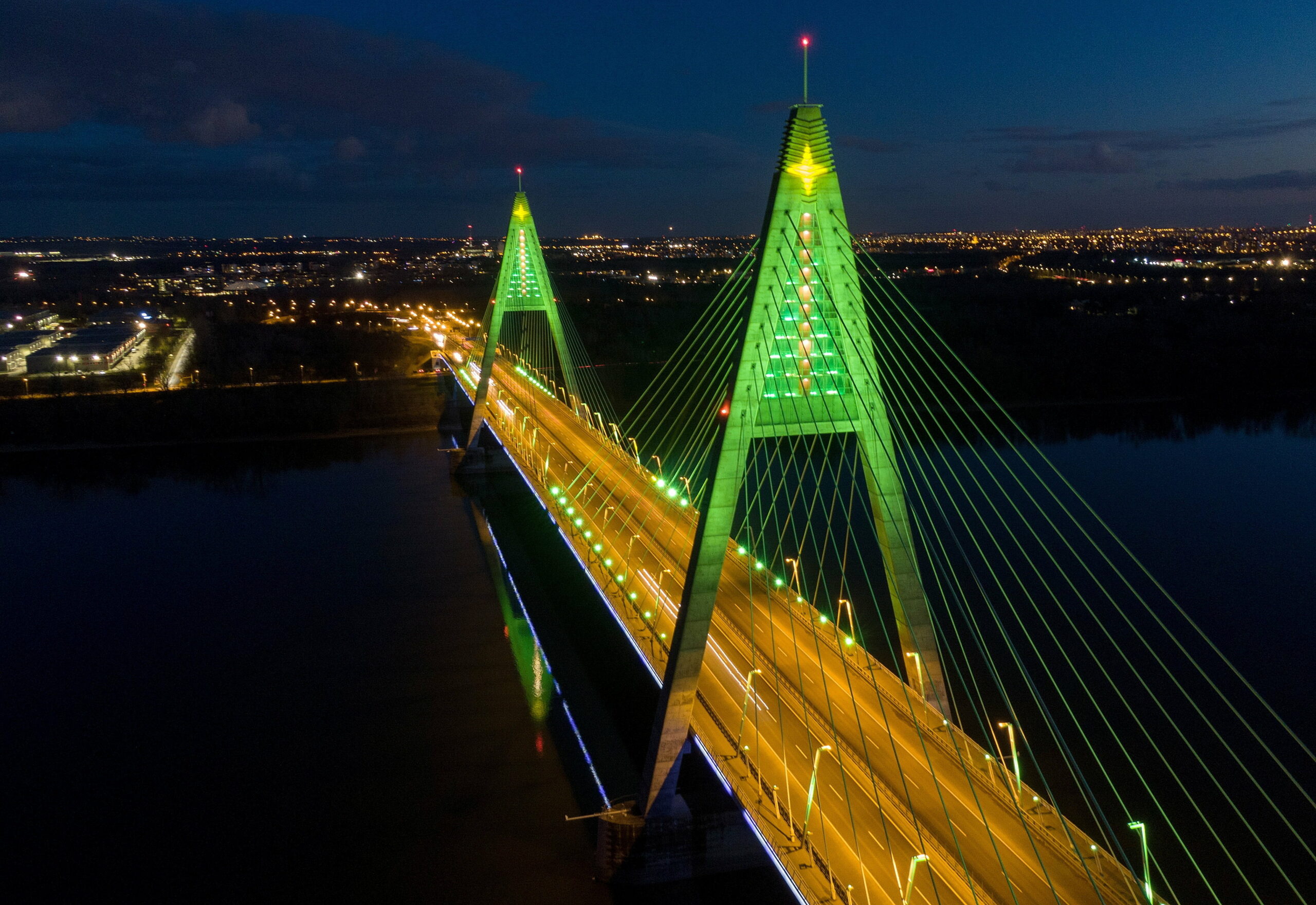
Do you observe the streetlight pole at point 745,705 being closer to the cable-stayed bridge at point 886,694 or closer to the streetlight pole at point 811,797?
the cable-stayed bridge at point 886,694

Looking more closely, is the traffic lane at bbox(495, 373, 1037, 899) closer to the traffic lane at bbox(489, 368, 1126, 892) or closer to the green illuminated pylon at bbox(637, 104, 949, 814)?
the traffic lane at bbox(489, 368, 1126, 892)

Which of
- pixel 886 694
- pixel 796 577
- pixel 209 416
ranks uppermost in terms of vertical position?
pixel 886 694

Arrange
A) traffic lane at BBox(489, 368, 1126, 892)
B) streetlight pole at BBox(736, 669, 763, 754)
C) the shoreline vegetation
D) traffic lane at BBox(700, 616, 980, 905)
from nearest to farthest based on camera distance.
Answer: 1. traffic lane at BBox(700, 616, 980, 905)
2. traffic lane at BBox(489, 368, 1126, 892)
3. streetlight pole at BBox(736, 669, 763, 754)
4. the shoreline vegetation

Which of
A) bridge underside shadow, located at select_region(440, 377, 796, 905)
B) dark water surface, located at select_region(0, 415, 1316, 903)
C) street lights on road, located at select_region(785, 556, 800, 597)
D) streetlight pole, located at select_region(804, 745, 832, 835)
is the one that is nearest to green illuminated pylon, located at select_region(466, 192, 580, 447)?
dark water surface, located at select_region(0, 415, 1316, 903)

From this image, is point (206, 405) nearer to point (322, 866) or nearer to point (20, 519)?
point (20, 519)

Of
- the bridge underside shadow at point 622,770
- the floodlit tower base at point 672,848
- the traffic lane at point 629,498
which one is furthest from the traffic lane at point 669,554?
the floodlit tower base at point 672,848

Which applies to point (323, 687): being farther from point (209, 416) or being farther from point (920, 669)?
point (209, 416)

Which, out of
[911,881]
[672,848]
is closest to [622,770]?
[672,848]
